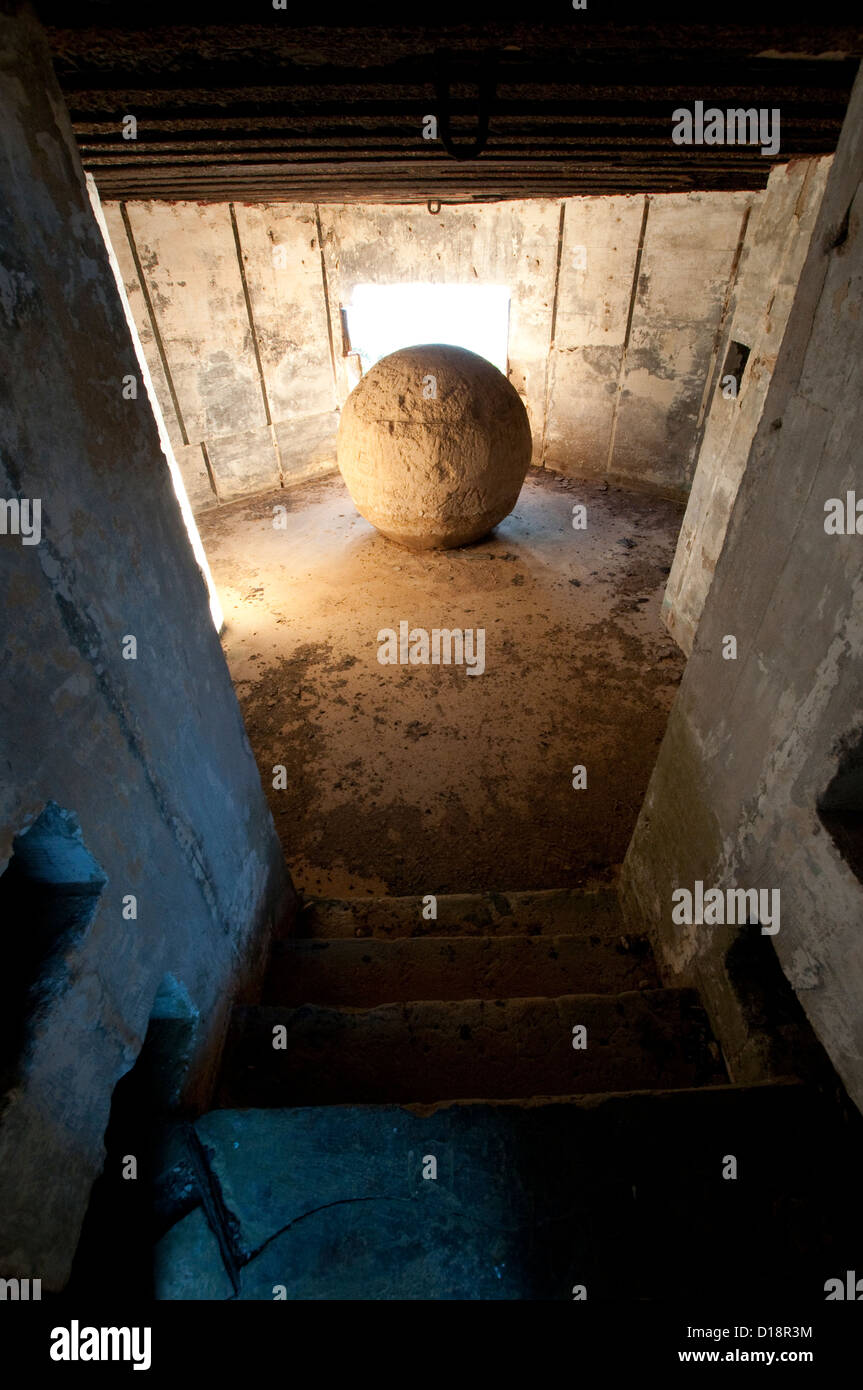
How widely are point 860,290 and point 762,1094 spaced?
237 centimetres

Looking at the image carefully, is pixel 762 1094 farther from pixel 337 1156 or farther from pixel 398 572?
pixel 398 572

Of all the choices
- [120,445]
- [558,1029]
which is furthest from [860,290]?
[558,1029]

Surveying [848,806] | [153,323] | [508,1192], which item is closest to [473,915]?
[508,1192]

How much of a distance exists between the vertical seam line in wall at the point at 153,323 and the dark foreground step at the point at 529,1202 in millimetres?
8860

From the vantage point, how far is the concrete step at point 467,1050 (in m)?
2.54

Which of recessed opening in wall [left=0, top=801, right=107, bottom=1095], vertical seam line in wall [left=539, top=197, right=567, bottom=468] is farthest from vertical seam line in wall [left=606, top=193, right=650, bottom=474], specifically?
recessed opening in wall [left=0, top=801, right=107, bottom=1095]

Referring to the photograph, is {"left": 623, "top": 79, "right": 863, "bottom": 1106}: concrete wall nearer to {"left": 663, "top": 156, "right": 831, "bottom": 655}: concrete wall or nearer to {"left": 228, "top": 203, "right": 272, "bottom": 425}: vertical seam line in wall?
{"left": 663, "top": 156, "right": 831, "bottom": 655}: concrete wall

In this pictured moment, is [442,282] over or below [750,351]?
over

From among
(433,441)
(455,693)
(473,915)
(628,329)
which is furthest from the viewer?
(628,329)

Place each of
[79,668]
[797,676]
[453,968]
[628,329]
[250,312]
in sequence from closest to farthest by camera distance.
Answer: [79,668]
[797,676]
[453,968]
[628,329]
[250,312]

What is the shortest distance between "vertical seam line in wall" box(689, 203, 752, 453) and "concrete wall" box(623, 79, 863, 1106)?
19.6 ft

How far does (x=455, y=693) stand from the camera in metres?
6.19

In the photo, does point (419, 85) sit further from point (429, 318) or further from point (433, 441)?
point (429, 318)

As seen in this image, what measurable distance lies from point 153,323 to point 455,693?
20.7 ft
